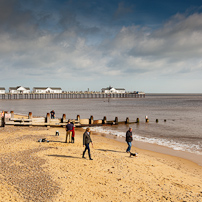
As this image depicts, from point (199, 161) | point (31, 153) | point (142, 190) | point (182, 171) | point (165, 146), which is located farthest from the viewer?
point (165, 146)

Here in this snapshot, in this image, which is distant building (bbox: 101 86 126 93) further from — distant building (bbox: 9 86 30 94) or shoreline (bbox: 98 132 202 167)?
shoreline (bbox: 98 132 202 167)

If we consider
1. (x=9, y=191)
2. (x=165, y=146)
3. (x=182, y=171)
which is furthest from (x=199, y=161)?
(x=9, y=191)

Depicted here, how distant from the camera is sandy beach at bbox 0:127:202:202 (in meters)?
6.92

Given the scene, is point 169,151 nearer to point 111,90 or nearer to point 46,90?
point 46,90

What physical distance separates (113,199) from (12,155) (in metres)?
7.01

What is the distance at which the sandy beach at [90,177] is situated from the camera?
6918 millimetres

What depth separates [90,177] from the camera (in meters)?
8.40

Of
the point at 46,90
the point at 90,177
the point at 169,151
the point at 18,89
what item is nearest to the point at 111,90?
the point at 46,90

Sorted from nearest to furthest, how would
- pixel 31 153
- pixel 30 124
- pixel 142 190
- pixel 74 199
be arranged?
pixel 74 199 → pixel 142 190 → pixel 31 153 → pixel 30 124

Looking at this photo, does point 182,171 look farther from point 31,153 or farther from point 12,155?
point 12,155

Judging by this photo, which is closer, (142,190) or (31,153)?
(142,190)

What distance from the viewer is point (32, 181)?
25.0ft

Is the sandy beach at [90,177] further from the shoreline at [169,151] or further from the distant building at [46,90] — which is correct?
the distant building at [46,90]

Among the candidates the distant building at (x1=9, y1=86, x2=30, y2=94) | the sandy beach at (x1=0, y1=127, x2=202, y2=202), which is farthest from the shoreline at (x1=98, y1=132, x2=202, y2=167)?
the distant building at (x1=9, y1=86, x2=30, y2=94)
